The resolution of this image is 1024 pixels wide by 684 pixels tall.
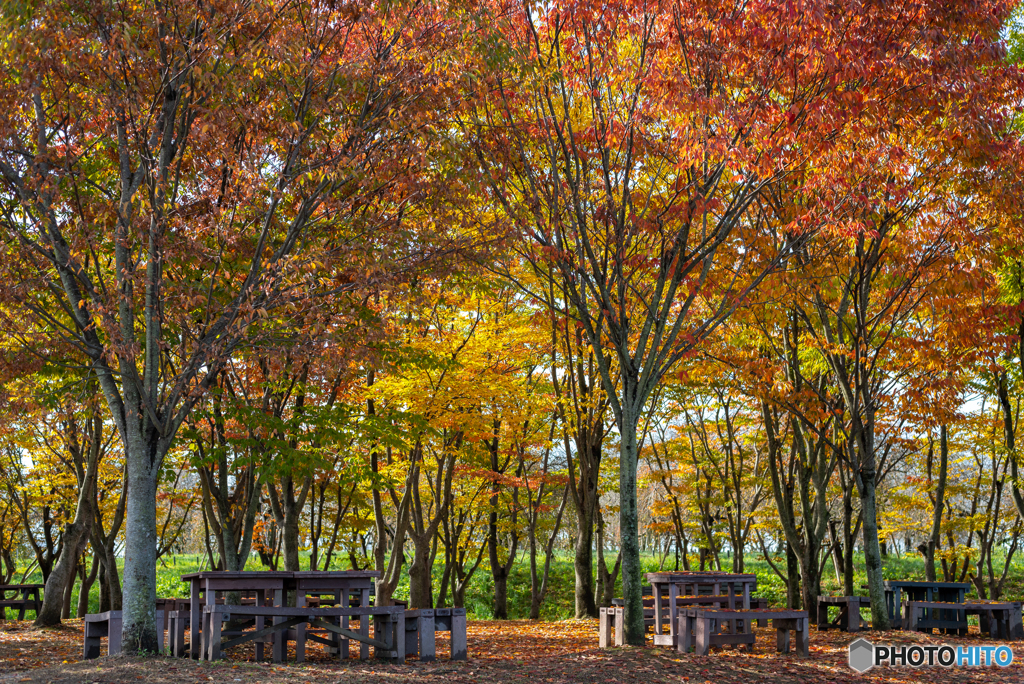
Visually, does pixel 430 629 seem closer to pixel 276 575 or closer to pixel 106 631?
pixel 276 575

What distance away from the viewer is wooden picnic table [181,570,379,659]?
7668 millimetres

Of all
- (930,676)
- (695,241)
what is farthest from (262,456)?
(930,676)

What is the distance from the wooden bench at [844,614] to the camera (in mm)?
10883

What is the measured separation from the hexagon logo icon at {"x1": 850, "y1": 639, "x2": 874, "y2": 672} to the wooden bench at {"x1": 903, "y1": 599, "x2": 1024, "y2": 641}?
179cm

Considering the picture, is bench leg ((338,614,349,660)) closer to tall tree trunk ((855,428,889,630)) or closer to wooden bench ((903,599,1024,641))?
tall tree trunk ((855,428,889,630))

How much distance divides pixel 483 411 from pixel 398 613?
300 inches

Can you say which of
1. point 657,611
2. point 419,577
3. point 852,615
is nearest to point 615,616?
point 657,611

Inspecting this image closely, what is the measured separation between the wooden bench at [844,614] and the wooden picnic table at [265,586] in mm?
6408

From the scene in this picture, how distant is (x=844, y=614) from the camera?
1108 centimetres

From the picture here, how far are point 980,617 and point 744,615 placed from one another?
488 centimetres

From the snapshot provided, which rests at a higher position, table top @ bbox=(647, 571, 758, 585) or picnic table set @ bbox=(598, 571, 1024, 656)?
table top @ bbox=(647, 571, 758, 585)

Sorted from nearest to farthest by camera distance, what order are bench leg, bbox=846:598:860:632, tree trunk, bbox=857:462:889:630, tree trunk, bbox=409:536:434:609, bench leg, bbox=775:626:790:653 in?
bench leg, bbox=775:626:790:653, bench leg, bbox=846:598:860:632, tree trunk, bbox=857:462:889:630, tree trunk, bbox=409:536:434:609

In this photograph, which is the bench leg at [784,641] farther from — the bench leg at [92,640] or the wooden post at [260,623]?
the bench leg at [92,640]

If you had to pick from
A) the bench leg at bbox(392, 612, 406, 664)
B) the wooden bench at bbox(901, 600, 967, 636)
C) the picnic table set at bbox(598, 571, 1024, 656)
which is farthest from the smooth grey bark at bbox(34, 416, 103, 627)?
the wooden bench at bbox(901, 600, 967, 636)
